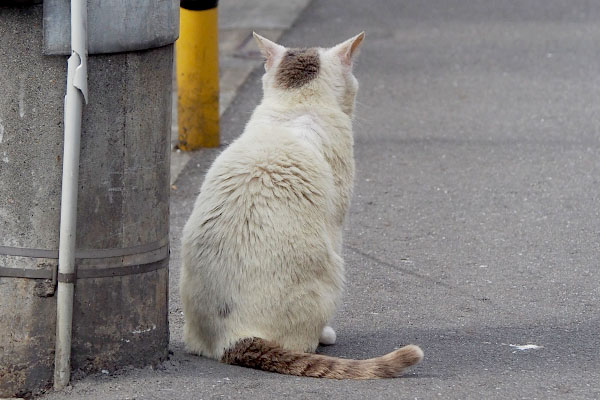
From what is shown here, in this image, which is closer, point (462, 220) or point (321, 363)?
point (321, 363)

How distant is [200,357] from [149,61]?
133 centimetres

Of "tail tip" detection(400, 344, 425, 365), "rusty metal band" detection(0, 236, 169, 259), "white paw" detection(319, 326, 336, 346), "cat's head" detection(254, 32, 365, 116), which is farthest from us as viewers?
"cat's head" detection(254, 32, 365, 116)

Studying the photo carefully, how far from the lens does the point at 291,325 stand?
425 cm

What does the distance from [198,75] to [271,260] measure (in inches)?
152

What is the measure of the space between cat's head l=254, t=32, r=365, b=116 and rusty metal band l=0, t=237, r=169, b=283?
3.50 ft

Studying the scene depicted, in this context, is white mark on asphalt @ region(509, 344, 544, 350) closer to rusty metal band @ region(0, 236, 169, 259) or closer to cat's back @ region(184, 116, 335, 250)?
cat's back @ region(184, 116, 335, 250)

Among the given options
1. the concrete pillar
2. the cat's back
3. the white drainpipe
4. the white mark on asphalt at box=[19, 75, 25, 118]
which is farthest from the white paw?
the white mark on asphalt at box=[19, 75, 25, 118]

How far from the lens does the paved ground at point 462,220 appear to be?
424 centimetres

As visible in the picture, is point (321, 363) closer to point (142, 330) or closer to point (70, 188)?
point (142, 330)

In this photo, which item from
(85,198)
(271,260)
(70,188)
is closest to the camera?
(70,188)

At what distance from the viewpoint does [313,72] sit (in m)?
4.77

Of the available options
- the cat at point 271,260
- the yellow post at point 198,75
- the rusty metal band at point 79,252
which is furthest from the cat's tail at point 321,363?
the yellow post at point 198,75

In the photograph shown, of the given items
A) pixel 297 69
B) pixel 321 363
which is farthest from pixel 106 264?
pixel 297 69

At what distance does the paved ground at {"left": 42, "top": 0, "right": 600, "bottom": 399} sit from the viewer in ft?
13.9
